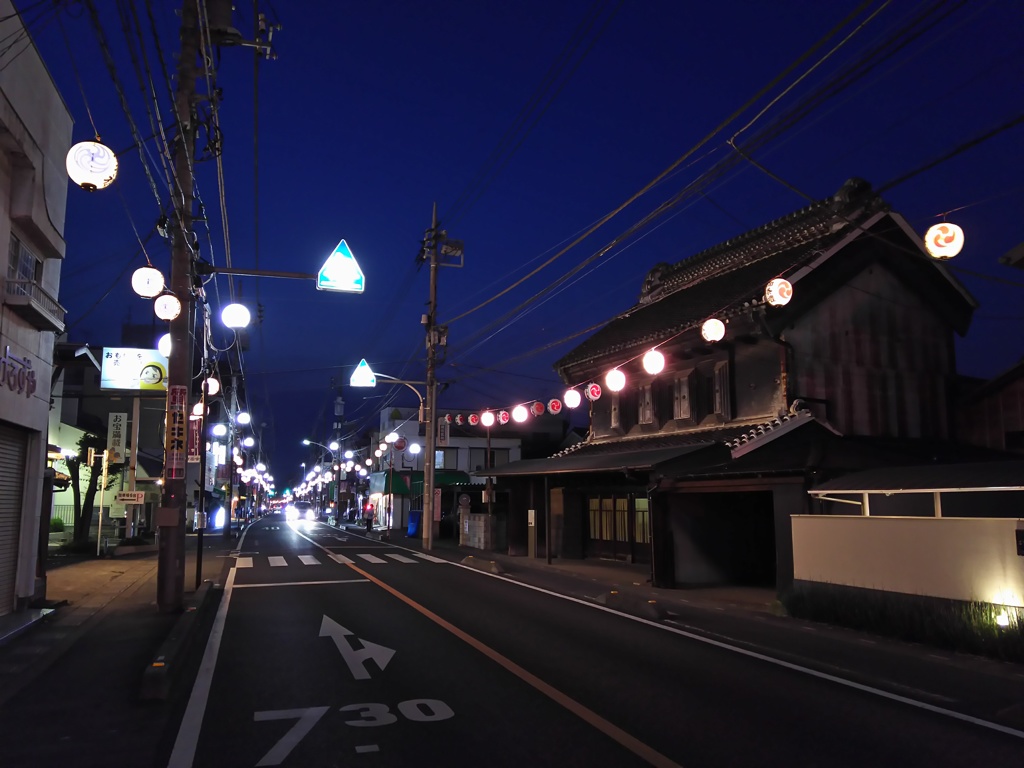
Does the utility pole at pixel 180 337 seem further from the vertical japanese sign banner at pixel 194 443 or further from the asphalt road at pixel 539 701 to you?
the vertical japanese sign banner at pixel 194 443

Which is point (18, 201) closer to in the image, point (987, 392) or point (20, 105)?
point (20, 105)

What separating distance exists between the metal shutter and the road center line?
7694 millimetres

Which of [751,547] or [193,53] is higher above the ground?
[193,53]

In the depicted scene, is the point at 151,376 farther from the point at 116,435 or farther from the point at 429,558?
the point at 429,558

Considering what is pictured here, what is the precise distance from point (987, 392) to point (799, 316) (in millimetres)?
→ 5687

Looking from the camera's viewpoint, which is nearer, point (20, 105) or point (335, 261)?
point (20, 105)

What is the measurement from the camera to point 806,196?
1102 cm

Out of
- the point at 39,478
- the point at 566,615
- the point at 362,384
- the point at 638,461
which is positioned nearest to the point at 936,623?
the point at 566,615

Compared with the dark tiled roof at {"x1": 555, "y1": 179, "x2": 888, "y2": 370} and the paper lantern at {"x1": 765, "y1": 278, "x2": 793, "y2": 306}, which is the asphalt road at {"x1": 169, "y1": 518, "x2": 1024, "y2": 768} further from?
the dark tiled roof at {"x1": 555, "y1": 179, "x2": 888, "y2": 370}

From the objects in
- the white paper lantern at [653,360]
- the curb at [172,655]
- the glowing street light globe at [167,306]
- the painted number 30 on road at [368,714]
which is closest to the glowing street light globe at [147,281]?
the glowing street light globe at [167,306]

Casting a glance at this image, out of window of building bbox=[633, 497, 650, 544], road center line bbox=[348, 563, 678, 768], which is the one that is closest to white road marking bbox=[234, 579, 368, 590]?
road center line bbox=[348, 563, 678, 768]

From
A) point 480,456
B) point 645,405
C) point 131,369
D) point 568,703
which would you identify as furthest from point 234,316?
point 480,456

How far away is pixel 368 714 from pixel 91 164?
8.22 meters

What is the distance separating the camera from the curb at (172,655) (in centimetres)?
770
